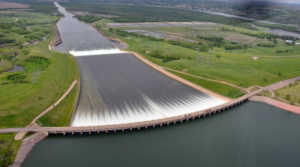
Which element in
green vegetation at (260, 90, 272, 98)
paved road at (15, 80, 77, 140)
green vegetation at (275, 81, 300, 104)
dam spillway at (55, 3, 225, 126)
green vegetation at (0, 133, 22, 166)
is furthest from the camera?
green vegetation at (260, 90, 272, 98)

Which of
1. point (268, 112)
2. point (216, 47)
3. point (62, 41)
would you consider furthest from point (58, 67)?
point (216, 47)

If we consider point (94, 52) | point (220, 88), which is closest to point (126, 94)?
point (220, 88)

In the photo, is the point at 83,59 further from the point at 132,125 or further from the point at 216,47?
the point at 216,47

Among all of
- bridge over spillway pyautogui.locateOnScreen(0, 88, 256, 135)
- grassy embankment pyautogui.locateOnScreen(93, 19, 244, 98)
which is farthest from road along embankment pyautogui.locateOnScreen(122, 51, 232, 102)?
bridge over spillway pyautogui.locateOnScreen(0, 88, 256, 135)

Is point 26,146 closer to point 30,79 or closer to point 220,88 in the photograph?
point 30,79

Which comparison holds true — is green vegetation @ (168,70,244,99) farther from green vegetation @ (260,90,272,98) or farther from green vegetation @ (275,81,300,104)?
green vegetation @ (275,81,300,104)

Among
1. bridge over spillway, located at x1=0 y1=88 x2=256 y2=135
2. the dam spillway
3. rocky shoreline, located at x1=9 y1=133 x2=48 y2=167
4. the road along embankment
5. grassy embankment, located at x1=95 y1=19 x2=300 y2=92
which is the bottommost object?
rocky shoreline, located at x1=9 y1=133 x2=48 y2=167

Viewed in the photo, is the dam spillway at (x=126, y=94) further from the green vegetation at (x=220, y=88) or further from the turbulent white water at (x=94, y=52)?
the green vegetation at (x=220, y=88)
